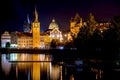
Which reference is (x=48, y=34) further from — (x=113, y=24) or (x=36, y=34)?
(x=113, y=24)

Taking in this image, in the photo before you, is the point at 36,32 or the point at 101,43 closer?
the point at 101,43

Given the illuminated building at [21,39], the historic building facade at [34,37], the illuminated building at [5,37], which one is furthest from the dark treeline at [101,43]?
the illuminated building at [5,37]

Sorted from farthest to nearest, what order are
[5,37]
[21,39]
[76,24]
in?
1. [5,37]
2. [21,39]
3. [76,24]

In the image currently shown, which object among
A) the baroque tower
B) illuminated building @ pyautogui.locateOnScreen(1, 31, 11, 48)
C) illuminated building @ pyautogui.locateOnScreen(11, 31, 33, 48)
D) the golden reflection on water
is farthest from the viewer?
illuminated building @ pyautogui.locateOnScreen(1, 31, 11, 48)

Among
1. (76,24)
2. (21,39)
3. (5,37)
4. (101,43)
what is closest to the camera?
(101,43)

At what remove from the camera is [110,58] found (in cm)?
4347

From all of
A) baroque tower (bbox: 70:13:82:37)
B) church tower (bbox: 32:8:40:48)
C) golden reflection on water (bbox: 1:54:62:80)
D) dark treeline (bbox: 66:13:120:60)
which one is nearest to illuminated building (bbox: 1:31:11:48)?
church tower (bbox: 32:8:40:48)

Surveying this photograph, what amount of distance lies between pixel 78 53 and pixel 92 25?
18.0 ft

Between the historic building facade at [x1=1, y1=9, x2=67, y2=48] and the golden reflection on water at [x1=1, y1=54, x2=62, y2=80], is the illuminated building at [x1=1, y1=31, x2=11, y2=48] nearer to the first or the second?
the historic building facade at [x1=1, y1=9, x2=67, y2=48]

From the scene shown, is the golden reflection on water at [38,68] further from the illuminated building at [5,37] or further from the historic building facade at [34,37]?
the illuminated building at [5,37]

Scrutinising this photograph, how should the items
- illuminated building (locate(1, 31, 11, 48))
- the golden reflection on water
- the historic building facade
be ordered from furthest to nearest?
illuminated building (locate(1, 31, 11, 48)), the historic building facade, the golden reflection on water

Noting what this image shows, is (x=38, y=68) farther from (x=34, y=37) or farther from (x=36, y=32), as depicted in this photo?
(x=34, y=37)

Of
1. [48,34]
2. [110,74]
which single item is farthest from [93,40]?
[48,34]

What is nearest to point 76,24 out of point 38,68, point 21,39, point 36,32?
point 36,32
